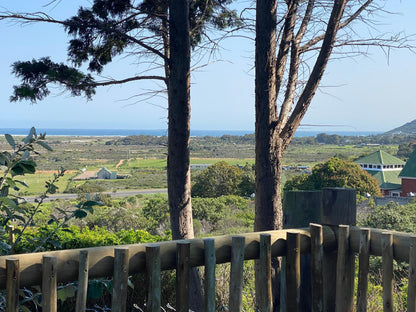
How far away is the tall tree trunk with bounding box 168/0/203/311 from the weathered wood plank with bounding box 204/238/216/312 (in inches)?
105

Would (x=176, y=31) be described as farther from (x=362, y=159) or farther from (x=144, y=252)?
(x=362, y=159)

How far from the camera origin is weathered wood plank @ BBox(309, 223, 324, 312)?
2777mm

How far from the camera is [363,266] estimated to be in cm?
275

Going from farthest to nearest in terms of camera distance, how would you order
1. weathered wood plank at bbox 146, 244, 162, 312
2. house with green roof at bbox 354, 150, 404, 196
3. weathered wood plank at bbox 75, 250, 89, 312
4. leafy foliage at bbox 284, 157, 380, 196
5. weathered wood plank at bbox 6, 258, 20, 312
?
house with green roof at bbox 354, 150, 404, 196 < leafy foliage at bbox 284, 157, 380, 196 < weathered wood plank at bbox 146, 244, 162, 312 < weathered wood plank at bbox 75, 250, 89, 312 < weathered wood plank at bbox 6, 258, 20, 312

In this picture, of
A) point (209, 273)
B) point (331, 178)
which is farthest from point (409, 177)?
point (209, 273)

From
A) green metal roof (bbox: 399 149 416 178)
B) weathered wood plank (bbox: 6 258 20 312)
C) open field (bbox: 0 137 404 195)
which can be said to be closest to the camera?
weathered wood plank (bbox: 6 258 20 312)

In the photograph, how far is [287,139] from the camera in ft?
16.1

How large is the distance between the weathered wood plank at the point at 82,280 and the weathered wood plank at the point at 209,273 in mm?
576

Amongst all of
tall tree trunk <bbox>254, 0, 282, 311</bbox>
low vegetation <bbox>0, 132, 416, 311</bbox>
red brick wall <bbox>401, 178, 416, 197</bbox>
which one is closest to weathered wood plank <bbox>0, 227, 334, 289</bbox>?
low vegetation <bbox>0, 132, 416, 311</bbox>

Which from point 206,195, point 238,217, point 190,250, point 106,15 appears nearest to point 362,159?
point 206,195

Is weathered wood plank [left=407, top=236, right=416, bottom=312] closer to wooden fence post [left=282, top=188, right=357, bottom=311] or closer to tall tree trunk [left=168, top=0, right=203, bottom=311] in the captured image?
wooden fence post [left=282, top=188, right=357, bottom=311]

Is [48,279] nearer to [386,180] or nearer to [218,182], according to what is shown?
[218,182]

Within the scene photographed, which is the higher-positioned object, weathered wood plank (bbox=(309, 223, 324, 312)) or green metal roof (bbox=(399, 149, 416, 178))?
weathered wood plank (bbox=(309, 223, 324, 312))

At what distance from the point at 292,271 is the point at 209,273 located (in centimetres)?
53
